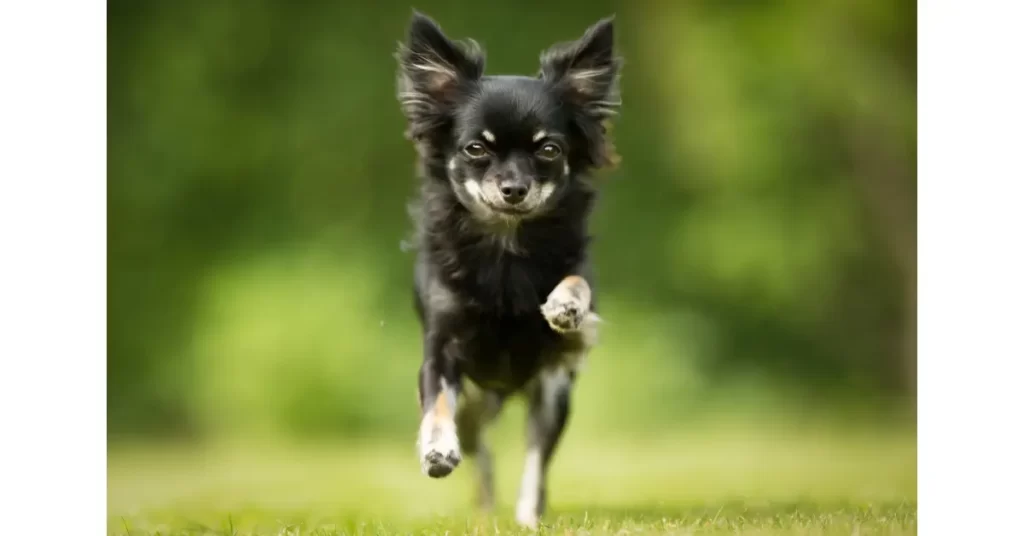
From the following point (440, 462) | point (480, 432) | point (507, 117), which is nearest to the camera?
point (440, 462)

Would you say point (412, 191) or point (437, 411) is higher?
point (412, 191)

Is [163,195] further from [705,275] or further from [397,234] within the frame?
[705,275]

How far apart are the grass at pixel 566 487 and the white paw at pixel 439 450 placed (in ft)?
1.25

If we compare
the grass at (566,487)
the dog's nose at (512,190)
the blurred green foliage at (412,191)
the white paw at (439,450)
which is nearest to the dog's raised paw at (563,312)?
the dog's nose at (512,190)

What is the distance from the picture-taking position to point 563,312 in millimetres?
3225

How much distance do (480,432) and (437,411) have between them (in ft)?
1.81

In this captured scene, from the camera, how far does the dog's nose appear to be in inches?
129

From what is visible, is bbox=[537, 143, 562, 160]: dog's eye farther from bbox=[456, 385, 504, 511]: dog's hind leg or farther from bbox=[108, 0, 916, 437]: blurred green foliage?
bbox=[456, 385, 504, 511]: dog's hind leg

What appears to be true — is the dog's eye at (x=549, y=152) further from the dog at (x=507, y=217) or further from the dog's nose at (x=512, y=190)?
the dog's nose at (x=512, y=190)

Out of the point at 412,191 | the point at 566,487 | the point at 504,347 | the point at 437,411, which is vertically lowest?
the point at 566,487

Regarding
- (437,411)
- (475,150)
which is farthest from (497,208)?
(437,411)

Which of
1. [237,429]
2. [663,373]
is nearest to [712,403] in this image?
[663,373]

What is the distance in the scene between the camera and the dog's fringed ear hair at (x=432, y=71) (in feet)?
11.6

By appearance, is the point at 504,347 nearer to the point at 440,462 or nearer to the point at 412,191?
the point at 440,462
